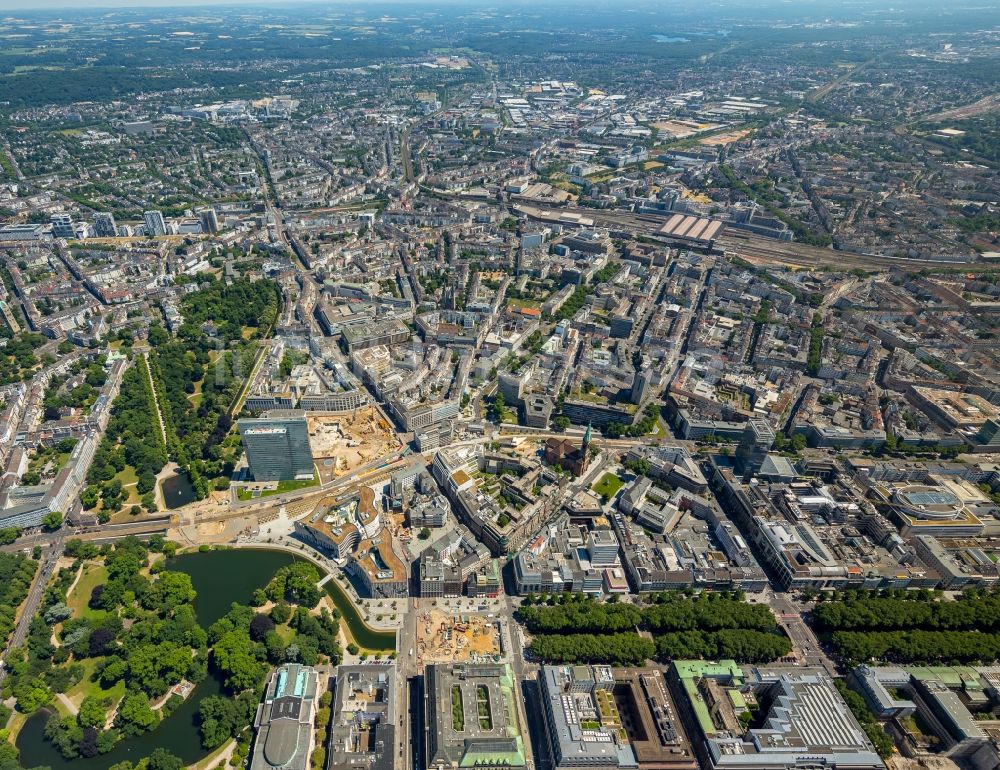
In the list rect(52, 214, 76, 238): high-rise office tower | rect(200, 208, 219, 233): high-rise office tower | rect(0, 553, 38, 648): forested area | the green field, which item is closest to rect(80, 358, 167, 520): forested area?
rect(0, 553, 38, 648): forested area

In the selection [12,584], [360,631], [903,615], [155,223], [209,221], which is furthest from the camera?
[209,221]

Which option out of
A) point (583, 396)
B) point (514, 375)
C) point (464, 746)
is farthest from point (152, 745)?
point (583, 396)

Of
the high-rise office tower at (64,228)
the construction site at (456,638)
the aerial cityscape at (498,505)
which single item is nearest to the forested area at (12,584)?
the aerial cityscape at (498,505)

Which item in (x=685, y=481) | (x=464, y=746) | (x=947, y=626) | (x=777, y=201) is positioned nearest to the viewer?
(x=464, y=746)

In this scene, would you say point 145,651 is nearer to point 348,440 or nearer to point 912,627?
point 348,440

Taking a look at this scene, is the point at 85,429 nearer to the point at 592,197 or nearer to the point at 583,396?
the point at 583,396

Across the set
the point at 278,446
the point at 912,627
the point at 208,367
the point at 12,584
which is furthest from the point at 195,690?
the point at 912,627

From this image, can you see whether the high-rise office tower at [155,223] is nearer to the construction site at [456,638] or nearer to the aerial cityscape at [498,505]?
the aerial cityscape at [498,505]
